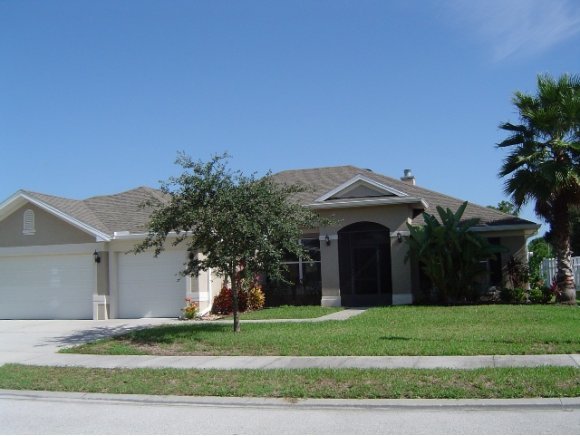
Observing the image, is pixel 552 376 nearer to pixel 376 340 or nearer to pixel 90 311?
pixel 376 340

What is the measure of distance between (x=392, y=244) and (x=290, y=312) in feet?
15.0

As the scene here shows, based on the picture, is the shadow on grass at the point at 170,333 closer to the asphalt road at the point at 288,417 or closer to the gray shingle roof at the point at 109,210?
the asphalt road at the point at 288,417

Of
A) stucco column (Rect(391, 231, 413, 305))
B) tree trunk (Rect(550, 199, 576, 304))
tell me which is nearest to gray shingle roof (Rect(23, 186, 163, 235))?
stucco column (Rect(391, 231, 413, 305))

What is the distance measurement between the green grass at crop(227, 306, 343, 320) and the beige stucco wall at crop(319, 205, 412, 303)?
116 cm

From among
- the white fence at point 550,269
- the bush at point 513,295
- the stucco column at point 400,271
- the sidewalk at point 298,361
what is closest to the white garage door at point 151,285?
the stucco column at point 400,271

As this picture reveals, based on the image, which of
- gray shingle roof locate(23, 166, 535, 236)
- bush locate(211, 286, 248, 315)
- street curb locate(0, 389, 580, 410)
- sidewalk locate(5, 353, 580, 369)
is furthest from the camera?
gray shingle roof locate(23, 166, 535, 236)

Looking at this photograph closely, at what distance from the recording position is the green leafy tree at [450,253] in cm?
2019

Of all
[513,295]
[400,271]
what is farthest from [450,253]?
[513,295]

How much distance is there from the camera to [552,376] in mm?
8789

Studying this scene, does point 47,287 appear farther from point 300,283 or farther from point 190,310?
point 300,283

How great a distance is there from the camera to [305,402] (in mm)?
8266

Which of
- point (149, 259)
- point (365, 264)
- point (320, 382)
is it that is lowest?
point (320, 382)

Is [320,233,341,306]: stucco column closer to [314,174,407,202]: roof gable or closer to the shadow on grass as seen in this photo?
[314,174,407,202]: roof gable

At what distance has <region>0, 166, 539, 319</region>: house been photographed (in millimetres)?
20922
